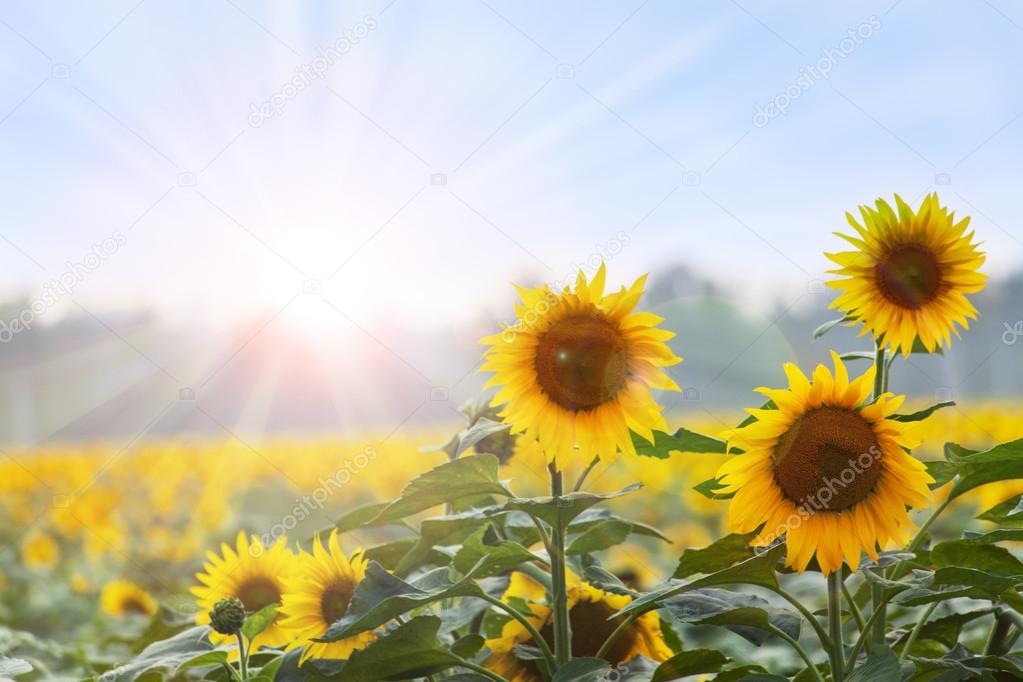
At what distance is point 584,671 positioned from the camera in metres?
0.92

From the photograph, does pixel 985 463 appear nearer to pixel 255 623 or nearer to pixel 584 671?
pixel 584 671

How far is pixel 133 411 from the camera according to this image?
1098 centimetres

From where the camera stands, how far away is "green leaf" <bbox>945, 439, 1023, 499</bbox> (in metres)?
0.99

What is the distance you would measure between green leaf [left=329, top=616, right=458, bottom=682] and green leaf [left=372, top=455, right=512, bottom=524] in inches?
4.5

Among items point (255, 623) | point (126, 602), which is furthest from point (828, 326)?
point (126, 602)

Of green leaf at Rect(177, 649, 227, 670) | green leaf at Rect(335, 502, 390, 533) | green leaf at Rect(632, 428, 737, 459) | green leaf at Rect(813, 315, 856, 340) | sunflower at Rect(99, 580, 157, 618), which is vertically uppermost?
sunflower at Rect(99, 580, 157, 618)

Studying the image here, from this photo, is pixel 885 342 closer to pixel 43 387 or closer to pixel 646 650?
pixel 646 650

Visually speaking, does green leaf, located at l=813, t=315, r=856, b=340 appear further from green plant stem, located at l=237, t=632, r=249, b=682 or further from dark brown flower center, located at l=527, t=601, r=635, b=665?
green plant stem, located at l=237, t=632, r=249, b=682

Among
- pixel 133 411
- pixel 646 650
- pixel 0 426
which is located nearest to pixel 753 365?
pixel 133 411

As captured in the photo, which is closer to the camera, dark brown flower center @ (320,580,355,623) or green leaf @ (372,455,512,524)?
green leaf @ (372,455,512,524)

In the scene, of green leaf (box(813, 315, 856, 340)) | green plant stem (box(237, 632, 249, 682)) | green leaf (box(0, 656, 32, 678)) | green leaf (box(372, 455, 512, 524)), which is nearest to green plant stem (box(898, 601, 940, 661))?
green leaf (box(813, 315, 856, 340))

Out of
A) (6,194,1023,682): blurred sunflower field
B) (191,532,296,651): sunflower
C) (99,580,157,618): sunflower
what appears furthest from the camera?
(99,580,157,618): sunflower

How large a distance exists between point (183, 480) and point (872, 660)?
4.43 metres

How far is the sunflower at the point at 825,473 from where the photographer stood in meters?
0.96
